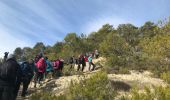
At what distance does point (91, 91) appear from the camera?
10.4 m

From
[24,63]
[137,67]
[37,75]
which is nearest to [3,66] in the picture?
[24,63]

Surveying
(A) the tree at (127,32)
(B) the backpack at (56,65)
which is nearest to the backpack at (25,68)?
(B) the backpack at (56,65)

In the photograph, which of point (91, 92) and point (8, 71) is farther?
point (91, 92)

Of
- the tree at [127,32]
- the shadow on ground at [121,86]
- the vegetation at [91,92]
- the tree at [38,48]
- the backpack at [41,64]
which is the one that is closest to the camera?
the vegetation at [91,92]

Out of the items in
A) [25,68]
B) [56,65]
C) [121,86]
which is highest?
[56,65]

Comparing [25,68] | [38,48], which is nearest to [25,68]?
[25,68]

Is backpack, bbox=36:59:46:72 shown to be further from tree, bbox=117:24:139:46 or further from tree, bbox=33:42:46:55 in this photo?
tree, bbox=33:42:46:55

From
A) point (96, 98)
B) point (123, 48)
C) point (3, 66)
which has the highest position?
point (123, 48)

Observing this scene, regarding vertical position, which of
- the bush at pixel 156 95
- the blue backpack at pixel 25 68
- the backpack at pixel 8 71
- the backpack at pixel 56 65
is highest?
the backpack at pixel 56 65

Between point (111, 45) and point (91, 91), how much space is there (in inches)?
853

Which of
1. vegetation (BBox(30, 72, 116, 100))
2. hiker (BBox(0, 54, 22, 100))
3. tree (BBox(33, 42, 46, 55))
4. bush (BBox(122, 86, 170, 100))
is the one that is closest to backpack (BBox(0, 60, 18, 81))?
hiker (BBox(0, 54, 22, 100))

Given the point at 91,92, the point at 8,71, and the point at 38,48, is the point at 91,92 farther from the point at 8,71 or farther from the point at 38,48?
the point at 38,48

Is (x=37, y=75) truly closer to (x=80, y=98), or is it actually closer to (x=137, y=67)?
(x=80, y=98)

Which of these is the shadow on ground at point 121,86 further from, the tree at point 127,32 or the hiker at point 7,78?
the tree at point 127,32
